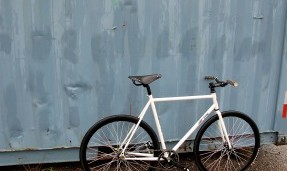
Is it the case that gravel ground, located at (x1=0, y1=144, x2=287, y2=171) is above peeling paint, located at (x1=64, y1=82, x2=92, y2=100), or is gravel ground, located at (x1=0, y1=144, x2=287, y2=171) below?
below

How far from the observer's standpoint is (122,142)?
3809 millimetres

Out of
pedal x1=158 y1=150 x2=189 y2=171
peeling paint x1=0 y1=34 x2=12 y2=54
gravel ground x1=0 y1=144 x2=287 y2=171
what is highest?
peeling paint x1=0 y1=34 x2=12 y2=54

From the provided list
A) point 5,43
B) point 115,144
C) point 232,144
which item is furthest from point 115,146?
point 5,43

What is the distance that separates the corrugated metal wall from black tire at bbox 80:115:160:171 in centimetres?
16

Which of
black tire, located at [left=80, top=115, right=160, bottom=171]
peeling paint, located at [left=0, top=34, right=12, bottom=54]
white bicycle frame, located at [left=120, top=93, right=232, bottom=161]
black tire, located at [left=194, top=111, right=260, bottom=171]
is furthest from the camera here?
black tire, located at [left=194, top=111, right=260, bottom=171]

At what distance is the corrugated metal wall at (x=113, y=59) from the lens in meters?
3.51

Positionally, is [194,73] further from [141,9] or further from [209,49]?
[141,9]

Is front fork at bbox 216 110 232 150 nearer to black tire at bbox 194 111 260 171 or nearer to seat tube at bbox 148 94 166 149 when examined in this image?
black tire at bbox 194 111 260 171

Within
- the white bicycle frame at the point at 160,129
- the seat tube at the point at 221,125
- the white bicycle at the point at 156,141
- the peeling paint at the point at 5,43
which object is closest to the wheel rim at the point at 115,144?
the white bicycle at the point at 156,141

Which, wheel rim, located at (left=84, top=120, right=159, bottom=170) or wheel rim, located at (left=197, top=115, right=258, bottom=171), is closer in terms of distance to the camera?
wheel rim, located at (left=84, top=120, right=159, bottom=170)

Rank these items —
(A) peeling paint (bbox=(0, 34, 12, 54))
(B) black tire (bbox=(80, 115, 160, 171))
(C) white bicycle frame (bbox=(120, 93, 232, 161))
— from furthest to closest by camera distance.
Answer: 1. (B) black tire (bbox=(80, 115, 160, 171))
2. (C) white bicycle frame (bbox=(120, 93, 232, 161))
3. (A) peeling paint (bbox=(0, 34, 12, 54))

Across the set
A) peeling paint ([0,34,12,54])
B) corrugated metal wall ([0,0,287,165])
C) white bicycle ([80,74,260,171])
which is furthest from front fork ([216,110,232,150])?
peeling paint ([0,34,12,54])

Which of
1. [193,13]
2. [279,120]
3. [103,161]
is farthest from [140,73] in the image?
[279,120]

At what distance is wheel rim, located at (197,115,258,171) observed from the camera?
13.4 ft
